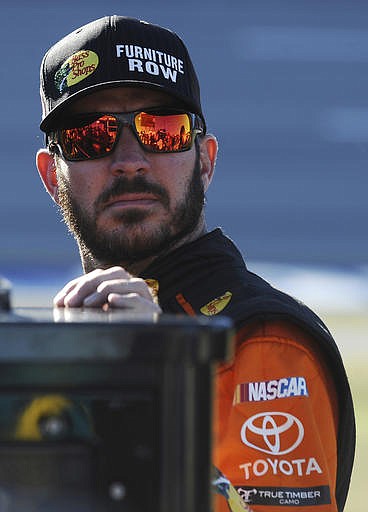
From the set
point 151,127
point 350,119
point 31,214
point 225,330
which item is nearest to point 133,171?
point 151,127

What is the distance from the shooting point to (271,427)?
1.84m

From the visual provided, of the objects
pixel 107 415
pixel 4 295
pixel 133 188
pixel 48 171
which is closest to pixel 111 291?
pixel 4 295

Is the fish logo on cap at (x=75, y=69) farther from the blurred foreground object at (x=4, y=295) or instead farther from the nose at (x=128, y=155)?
the blurred foreground object at (x=4, y=295)

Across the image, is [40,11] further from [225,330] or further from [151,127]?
[225,330]

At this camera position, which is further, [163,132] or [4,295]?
[163,132]

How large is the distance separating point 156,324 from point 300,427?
0.97 metres

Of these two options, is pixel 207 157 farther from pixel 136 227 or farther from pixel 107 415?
pixel 107 415

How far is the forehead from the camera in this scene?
7.75 ft

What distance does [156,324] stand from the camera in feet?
3.02

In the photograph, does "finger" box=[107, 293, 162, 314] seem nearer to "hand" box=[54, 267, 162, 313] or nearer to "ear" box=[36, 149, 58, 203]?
"hand" box=[54, 267, 162, 313]

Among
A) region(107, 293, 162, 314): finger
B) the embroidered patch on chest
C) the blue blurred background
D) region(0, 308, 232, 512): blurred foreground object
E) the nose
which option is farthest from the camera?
the blue blurred background

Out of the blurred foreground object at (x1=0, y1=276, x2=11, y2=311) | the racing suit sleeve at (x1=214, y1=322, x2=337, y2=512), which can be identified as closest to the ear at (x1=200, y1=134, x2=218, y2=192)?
the racing suit sleeve at (x1=214, y1=322, x2=337, y2=512)

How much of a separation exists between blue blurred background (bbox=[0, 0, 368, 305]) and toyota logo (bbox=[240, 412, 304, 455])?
14582 millimetres

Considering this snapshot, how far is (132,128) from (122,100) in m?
0.08
